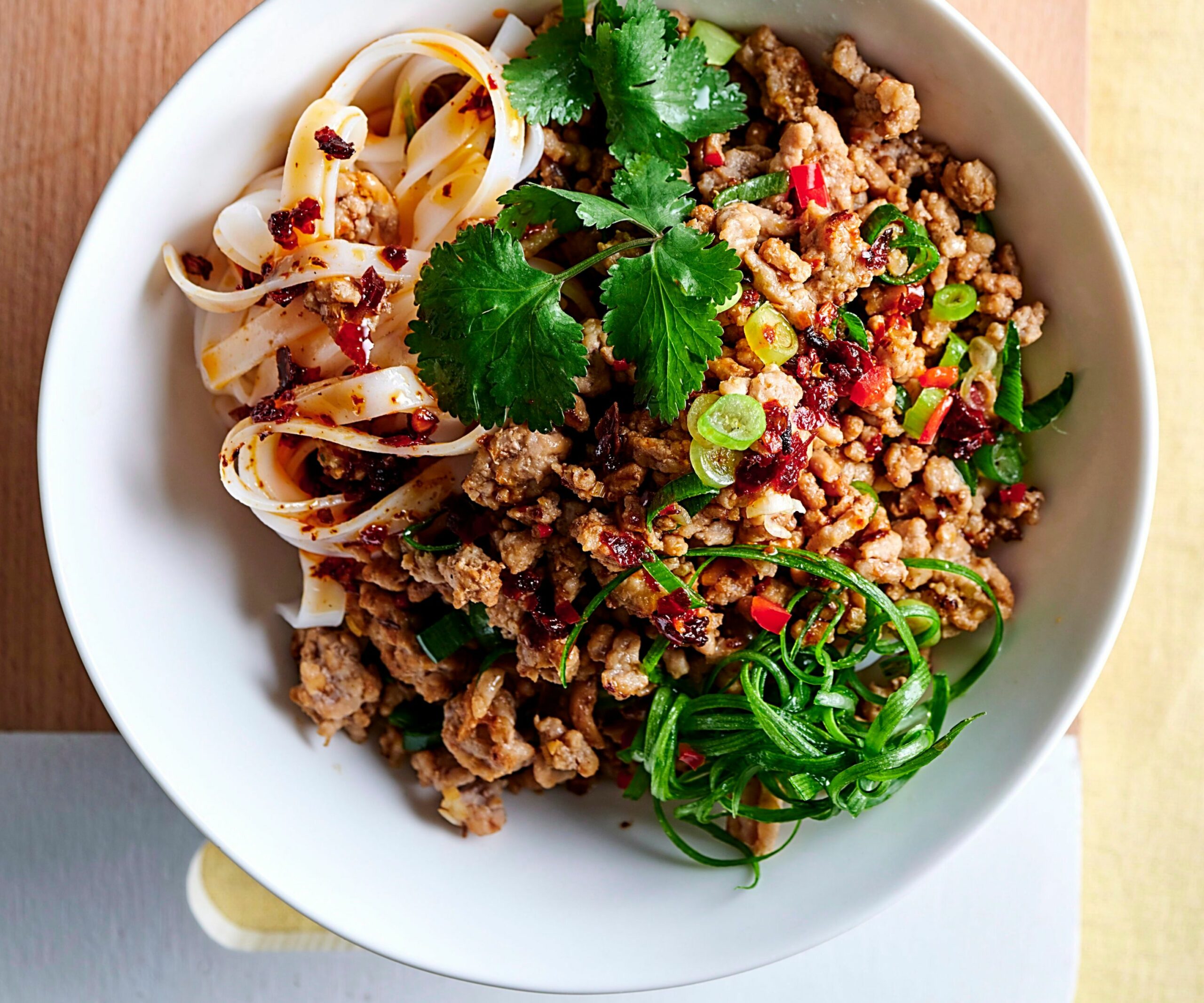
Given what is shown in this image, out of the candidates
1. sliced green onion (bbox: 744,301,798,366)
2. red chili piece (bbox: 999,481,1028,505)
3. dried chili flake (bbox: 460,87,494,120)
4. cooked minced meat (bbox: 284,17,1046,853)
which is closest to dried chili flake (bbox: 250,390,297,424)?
cooked minced meat (bbox: 284,17,1046,853)

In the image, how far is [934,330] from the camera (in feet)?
8.35

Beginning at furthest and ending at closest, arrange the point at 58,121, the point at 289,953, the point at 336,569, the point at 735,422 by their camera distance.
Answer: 1. the point at 289,953
2. the point at 58,121
3. the point at 336,569
4. the point at 735,422

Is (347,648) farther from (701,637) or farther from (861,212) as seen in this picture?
(861,212)

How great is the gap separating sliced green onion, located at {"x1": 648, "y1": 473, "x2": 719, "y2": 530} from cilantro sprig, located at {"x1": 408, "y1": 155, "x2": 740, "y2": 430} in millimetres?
150

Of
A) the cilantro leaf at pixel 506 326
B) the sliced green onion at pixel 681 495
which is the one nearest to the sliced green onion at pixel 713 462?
the sliced green onion at pixel 681 495

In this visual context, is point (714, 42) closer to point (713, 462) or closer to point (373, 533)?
point (713, 462)

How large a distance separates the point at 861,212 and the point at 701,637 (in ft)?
3.64

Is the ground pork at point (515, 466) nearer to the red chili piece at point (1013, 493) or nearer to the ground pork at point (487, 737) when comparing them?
the ground pork at point (487, 737)

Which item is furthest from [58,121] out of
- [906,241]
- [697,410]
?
[906,241]

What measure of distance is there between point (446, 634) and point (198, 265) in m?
1.14

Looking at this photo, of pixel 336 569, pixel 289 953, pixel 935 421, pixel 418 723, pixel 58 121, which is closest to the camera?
pixel 935 421

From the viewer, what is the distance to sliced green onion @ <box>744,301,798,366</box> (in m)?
2.30

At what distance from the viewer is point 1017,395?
2.62m

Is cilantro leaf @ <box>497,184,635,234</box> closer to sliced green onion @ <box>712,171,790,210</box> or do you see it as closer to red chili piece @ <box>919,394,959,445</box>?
sliced green onion @ <box>712,171,790,210</box>
